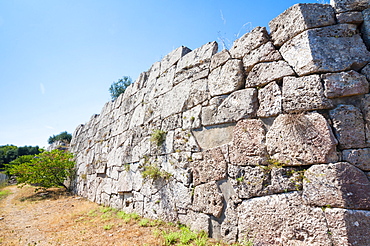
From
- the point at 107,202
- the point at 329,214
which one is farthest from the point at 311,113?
the point at 107,202

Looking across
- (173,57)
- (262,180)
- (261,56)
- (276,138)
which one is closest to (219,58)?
(261,56)

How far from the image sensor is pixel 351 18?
2.60 meters

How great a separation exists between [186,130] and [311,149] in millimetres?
1896

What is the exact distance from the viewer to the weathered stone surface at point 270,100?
2.67m

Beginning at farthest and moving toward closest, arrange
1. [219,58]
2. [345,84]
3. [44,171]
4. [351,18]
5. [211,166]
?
[44,171]
[219,58]
[211,166]
[351,18]
[345,84]

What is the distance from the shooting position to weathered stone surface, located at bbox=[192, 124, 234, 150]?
312 centimetres

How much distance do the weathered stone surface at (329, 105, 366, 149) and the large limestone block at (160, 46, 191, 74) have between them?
312 centimetres

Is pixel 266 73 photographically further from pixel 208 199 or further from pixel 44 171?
pixel 44 171

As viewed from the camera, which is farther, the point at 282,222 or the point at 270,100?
the point at 270,100

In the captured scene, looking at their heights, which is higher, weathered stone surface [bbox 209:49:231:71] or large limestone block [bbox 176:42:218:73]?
large limestone block [bbox 176:42:218:73]

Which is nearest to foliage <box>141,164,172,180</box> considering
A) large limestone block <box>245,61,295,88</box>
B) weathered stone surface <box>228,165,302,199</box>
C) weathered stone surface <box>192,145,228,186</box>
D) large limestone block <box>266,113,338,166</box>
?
weathered stone surface <box>192,145,228,186</box>

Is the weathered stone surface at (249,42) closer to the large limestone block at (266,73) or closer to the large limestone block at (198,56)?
the large limestone block at (266,73)

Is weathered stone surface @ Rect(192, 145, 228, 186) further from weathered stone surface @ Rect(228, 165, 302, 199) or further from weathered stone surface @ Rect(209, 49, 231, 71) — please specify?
weathered stone surface @ Rect(209, 49, 231, 71)

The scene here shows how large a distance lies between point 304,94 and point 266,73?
579 millimetres
